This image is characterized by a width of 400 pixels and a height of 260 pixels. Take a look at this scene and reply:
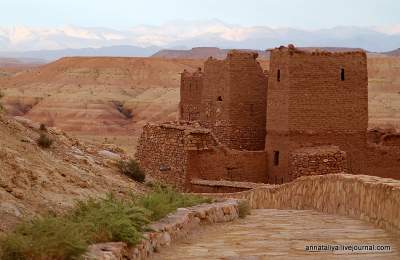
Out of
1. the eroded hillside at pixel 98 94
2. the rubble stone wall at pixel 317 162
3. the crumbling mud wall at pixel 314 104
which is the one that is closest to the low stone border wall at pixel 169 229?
the rubble stone wall at pixel 317 162

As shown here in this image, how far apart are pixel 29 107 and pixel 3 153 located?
65.0 m

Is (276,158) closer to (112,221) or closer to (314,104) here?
(314,104)

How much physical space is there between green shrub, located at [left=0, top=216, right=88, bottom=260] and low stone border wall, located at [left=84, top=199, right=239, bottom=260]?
6.4 inches

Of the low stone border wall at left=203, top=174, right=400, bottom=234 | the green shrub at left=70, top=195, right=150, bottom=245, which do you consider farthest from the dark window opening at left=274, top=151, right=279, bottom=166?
the green shrub at left=70, top=195, right=150, bottom=245

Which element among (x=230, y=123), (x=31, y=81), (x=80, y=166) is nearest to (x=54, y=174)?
(x=80, y=166)

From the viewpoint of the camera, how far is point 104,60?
323 feet

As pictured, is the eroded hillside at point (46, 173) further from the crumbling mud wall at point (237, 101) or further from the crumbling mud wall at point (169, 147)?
the crumbling mud wall at point (237, 101)

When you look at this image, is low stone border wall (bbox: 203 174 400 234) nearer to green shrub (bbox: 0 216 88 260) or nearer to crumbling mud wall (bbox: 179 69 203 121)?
green shrub (bbox: 0 216 88 260)

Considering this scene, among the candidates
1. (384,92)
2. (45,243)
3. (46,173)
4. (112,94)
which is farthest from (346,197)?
(112,94)

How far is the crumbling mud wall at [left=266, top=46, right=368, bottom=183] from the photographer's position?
24250 mm

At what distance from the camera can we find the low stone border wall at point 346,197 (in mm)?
9922

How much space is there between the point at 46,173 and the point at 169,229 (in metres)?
4.40

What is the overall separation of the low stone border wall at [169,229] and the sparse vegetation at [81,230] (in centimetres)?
10

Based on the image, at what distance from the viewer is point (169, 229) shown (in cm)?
903
